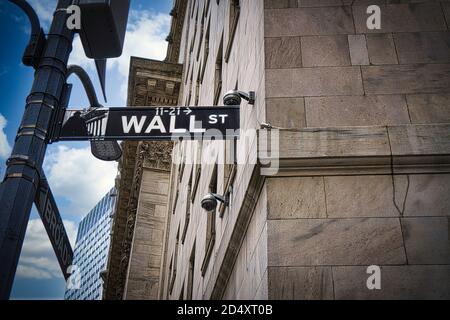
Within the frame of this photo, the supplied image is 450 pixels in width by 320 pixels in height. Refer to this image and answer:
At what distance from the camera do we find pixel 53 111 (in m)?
4.77

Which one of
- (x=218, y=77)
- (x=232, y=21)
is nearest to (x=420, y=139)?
(x=232, y=21)

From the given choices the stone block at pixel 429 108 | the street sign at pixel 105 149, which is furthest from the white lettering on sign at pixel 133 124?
the stone block at pixel 429 108

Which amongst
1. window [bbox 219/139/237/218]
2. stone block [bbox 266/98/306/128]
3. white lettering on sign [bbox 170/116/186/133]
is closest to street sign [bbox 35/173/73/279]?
white lettering on sign [bbox 170/116/186/133]

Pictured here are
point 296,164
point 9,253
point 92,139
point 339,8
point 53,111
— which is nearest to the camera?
point 9,253

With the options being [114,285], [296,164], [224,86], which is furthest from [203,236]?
[114,285]

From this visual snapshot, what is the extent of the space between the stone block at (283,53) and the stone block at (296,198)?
79.6 inches

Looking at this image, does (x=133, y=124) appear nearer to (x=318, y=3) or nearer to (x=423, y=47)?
(x=318, y=3)

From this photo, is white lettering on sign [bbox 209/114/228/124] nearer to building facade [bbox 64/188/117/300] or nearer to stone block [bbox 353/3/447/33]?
stone block [bbox 353/3/447/33]

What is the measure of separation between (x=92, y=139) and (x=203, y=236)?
25.2ft

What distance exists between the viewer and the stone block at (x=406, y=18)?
749 centimetres

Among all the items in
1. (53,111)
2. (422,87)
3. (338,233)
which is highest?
(422,87)

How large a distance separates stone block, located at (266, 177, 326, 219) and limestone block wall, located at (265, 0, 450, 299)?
13mm
